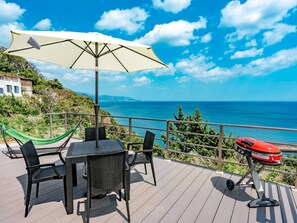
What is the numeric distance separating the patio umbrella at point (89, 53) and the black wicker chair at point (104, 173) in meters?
0.92

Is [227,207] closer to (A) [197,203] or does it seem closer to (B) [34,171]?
(A) [197,203]

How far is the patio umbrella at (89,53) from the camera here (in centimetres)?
222

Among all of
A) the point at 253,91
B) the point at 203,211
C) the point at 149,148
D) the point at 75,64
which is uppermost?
the point at 253,91

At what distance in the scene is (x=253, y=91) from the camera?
4338 cm

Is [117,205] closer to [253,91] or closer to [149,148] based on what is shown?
[149,148]

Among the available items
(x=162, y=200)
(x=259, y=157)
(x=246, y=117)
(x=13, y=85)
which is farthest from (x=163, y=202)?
(x=246, y=117)

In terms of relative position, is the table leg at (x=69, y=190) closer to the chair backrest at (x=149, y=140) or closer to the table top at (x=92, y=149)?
the table top at (x=92, y=149)

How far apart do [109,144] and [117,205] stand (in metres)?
0.85

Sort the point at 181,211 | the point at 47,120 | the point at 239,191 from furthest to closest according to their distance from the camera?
the point at 47,120
the point at 239,191
the point at 181,211

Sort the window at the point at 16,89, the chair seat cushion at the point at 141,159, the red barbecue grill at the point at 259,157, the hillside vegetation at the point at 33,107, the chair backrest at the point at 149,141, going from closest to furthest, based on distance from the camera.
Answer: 1. the red barbecue grill at the point at 259,157
2. the chair seat cushion at the point at 141,159
3. the chair backrest at the point at 149,141
4. the hillside vegetation at the point at 33,107
5. the window at the point at 16,89

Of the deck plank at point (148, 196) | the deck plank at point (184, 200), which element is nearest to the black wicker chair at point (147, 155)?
the deck plank at point (148, 196)

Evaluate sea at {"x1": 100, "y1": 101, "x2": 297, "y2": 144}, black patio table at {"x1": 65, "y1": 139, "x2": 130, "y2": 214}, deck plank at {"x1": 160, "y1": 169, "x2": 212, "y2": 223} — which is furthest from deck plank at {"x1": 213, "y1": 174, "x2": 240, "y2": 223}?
sea at {"x1": 100, "y1": 101, "x2": 297, "y2": 144}

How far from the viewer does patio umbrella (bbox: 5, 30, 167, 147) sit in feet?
7.30

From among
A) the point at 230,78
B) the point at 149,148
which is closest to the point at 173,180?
the point at 149,148
